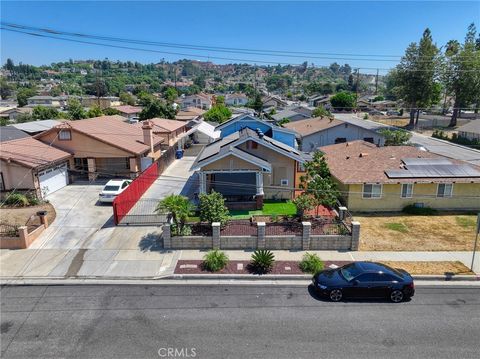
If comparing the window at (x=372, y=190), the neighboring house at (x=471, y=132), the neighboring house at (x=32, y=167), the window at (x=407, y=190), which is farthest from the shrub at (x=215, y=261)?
the neighboring house at (x=471, y=132)

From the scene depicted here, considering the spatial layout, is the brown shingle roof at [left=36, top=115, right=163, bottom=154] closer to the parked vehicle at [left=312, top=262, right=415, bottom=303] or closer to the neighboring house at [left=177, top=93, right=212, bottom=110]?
the parked vehicle at [left=312, top=262, right=415, bottom=303]

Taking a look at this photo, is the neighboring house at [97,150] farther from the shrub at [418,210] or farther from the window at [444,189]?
the window at [444,189]

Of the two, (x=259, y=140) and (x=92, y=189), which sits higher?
(x=259, y=140)

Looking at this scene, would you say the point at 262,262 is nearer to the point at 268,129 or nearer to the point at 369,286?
the point at 369,286

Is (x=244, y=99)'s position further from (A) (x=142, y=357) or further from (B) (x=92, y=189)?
(A) (x=142, y=357)

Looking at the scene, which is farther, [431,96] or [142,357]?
[431,96]

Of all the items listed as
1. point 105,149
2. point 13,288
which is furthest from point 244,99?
point 13,288

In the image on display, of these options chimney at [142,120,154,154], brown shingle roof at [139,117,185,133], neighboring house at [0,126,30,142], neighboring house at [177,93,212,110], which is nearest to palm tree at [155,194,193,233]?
chimney at [142,120,154,154]
